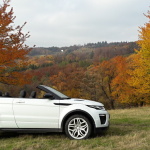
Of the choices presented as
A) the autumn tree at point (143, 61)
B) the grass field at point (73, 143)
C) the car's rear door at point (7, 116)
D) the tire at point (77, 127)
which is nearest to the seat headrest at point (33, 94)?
the car's rear door at point (7, 116)

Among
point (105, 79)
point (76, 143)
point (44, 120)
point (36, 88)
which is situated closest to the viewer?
point (76, 143)

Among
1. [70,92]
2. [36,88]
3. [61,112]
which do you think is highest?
[36,88]

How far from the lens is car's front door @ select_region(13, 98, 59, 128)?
5.83 meters

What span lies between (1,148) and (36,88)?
76.7 inches

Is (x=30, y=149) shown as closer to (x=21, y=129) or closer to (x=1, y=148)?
(x=1, y=148)

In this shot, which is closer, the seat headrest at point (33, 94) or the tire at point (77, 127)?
the tire at point (77, 127)

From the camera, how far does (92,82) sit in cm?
4412

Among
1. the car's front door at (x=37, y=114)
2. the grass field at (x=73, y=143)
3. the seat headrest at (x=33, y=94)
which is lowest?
the grass field at (x=73, y=143)

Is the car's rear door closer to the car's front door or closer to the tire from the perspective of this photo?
the car's front door

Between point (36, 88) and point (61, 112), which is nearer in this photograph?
point (61, 112)

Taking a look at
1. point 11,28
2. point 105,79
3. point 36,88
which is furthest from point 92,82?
point 36,88

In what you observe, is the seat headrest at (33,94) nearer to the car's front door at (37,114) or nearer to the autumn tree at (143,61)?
the car's front door at (37,114)

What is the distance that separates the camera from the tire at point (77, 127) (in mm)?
5695

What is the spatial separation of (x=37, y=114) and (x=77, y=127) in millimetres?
1111
